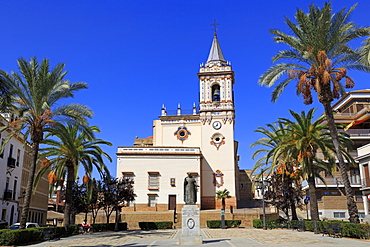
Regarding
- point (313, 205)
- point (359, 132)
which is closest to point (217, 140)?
point (359, 132)

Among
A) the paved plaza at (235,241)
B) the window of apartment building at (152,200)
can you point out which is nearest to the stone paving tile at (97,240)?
the paved plaza at (235,241)

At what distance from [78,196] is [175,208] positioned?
12628 millimetres

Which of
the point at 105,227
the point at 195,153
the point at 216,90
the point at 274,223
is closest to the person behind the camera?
the point at 105,227

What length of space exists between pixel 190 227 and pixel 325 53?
12.1 metres

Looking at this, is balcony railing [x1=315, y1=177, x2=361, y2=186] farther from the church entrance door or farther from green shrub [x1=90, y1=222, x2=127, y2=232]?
green shrub [x1=90, y1=222, x2=127, y2=232]

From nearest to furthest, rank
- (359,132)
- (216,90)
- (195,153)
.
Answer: (359,132) < (195,153) < (216,90)

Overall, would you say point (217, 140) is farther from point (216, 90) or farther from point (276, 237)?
point (276, 237)

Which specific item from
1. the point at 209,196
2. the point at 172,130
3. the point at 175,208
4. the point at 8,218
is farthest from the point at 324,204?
the point at 8,218

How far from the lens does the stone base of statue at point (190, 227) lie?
1831 cm

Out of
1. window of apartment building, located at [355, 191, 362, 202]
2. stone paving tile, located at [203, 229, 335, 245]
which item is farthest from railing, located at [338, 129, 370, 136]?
stone paving tile, located at [203, 229, 335, 245]

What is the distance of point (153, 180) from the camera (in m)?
A: 42.1

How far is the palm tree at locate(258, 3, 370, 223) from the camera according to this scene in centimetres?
1962

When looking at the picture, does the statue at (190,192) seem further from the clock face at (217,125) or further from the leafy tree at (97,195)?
the clock face at (217,125)

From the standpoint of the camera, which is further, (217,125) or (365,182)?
(217,125)
